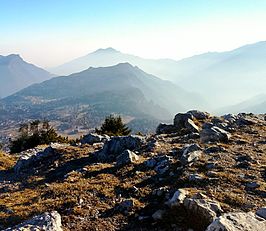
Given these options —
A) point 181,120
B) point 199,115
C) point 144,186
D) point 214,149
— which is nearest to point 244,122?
point 199,115

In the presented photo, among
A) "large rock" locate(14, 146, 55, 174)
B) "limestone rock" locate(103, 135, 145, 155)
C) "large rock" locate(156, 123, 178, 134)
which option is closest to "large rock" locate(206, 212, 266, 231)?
"limestone rock" locate(103, 135, 145, 155)

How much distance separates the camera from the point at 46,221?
1450 centimetres

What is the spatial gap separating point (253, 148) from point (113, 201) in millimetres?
13346

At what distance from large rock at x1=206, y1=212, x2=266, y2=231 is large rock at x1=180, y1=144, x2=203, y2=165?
945cm

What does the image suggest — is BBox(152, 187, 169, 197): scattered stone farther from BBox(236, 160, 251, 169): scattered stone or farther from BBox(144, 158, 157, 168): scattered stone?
BBox(236, 160, 251, 169): scattered stone

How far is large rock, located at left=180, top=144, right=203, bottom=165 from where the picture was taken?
22.2m

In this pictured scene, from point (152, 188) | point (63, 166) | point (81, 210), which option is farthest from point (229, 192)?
point (63, 166)

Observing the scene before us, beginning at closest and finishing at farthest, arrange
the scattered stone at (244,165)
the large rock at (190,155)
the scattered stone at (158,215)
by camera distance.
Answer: the scattered stone at (158,215)
the scattered stone at (244,165)
the large rock at (190,155)

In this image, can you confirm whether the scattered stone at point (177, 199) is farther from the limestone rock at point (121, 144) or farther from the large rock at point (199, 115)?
the large rock at point (199, 115)

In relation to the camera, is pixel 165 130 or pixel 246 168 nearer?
pixel 246 168

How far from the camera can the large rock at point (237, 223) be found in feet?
38.4

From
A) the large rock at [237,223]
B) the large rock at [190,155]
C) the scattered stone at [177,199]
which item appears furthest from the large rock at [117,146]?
the large rock at [237,223]

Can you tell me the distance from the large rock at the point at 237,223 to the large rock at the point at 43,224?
20.6ft

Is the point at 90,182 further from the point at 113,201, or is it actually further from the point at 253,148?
the point at 253,148
